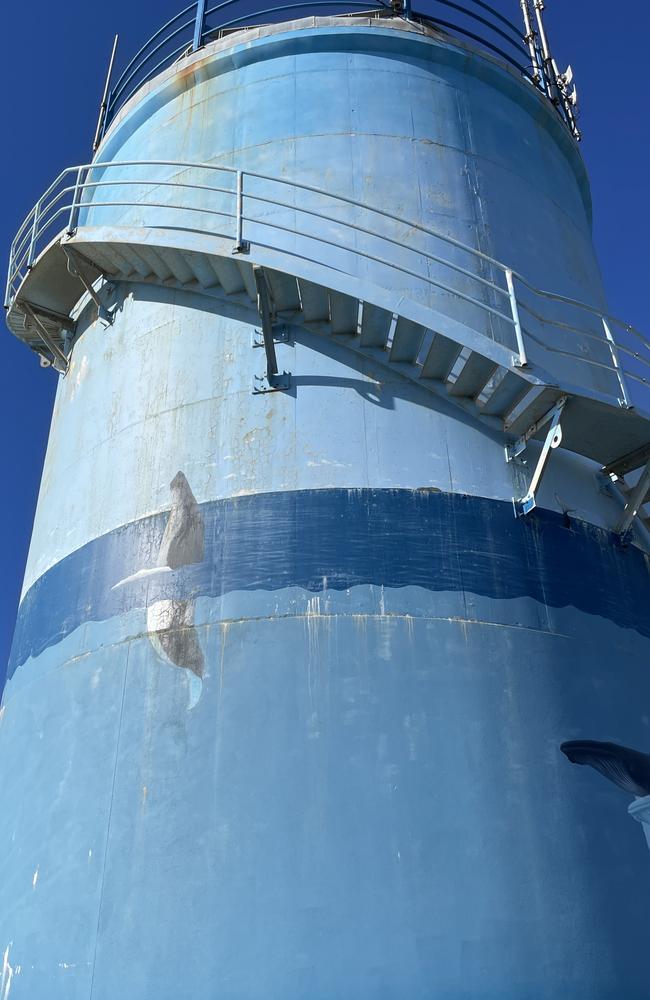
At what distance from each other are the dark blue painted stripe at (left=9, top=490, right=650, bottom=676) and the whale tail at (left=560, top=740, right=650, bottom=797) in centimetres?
136

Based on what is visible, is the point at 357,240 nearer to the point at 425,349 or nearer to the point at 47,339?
the point at 425,349

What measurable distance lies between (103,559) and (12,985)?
4.01 metres

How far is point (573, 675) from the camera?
8328 millimetres

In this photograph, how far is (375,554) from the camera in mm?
8445

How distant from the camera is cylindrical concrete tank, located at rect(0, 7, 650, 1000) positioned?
23.3ft

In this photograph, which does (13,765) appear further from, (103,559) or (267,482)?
(267,482)

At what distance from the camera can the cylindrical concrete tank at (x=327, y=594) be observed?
7.11 m

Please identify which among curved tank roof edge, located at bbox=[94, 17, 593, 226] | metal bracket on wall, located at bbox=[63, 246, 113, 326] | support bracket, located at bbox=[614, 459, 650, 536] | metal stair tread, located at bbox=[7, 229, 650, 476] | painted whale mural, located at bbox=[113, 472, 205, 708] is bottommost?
painted whale mural, located at bbox=[113, 472, 205, 708]

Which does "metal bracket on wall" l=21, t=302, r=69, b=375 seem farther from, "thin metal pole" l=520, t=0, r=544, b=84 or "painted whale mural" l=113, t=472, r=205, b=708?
"thin metal pole" l=520, t=0, r=544, b=84

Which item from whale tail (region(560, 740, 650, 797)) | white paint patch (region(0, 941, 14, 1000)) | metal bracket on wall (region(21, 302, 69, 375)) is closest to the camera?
white paint patch (region(0, 941, 14, 1000))

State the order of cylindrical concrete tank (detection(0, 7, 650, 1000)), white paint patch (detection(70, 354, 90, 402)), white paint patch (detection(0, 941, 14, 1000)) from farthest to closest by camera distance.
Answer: white paint patch (detection(70, 354, 90, 402)) → white paint patch (detection(0, 941, 14, 1000)) → cylindrical concrete tank (detection(0, 7, 650, 1000))

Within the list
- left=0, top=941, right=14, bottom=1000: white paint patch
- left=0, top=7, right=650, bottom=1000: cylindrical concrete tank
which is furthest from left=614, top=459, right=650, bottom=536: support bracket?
left=0, top=941, right=14, bottom=1000: white paint patch

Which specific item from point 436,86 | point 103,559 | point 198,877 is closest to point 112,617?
point 103,559

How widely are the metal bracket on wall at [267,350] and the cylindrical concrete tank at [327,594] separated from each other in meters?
0.05
